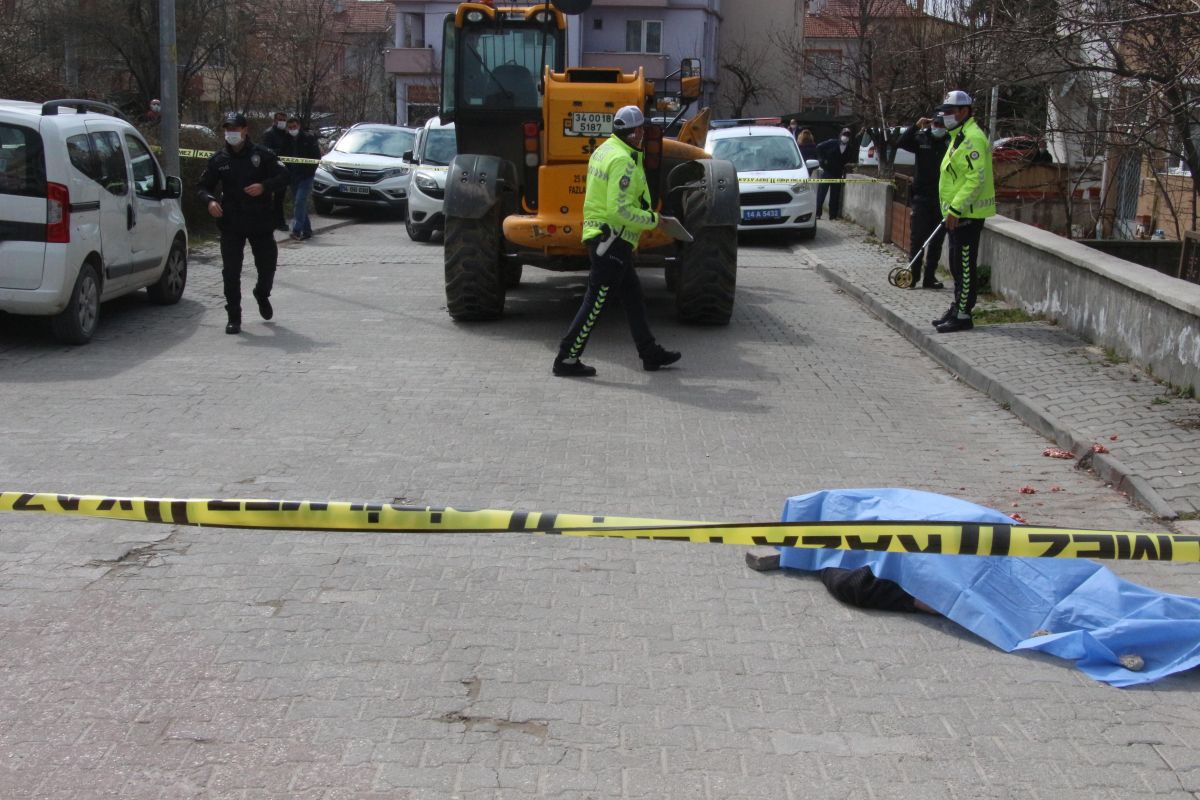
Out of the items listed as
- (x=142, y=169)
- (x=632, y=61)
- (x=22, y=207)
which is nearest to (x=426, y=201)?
(x=142, y=169)

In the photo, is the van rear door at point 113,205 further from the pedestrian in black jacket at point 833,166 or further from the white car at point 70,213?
the pedestrian in black jacket at point 833,166

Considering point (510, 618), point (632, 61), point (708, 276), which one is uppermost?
point (632, 61)

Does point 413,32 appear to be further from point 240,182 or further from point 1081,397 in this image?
point 1081,397

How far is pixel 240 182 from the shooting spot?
449 inches

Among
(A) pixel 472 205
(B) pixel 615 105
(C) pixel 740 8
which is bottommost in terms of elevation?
(A) pixel 472 205

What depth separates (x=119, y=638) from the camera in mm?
4840

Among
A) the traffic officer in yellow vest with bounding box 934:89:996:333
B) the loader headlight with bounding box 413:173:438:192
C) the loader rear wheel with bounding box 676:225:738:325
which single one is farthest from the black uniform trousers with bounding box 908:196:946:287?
the loader headlight with bounding box 413:173:438:192

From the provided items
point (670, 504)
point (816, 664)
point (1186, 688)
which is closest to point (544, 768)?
point (816, 664)

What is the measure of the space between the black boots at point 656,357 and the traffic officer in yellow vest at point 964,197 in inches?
120

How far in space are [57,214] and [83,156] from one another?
839 millimetres

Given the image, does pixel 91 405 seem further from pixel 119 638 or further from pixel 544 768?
pixel 544 768

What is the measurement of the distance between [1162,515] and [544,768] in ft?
13.4

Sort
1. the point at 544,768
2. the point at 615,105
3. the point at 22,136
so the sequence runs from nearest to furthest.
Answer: the point at 544,768 → the point at 22,136 → the point at 615,105

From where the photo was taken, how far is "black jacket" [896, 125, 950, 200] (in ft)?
47.0
